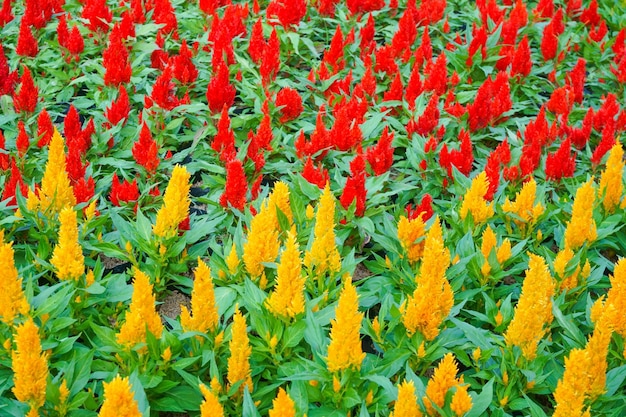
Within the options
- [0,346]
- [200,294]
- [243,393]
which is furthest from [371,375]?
[0,346]

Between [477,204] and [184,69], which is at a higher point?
[184,69]

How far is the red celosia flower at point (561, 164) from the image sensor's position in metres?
4.46

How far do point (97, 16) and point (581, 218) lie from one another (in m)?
4.09

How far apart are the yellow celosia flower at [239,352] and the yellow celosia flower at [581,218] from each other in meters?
1.89

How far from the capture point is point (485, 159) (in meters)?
4.98

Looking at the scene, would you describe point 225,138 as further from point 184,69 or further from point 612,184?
point 612,184

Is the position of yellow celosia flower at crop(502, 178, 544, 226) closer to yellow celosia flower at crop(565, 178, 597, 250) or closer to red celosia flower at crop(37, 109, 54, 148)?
yellow celosia flower at crop(565, 178, 597, 250)

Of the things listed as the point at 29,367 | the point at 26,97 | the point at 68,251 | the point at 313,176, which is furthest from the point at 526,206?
the point at 26,97

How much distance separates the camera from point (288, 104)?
494 cm

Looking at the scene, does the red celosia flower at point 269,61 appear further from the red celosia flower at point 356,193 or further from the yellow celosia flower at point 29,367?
the yellow celosia flower at point 29,367

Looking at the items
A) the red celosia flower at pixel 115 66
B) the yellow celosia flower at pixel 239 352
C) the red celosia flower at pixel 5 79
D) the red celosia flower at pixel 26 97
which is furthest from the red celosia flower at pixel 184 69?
the yellow celosia flower at pixel 239 352

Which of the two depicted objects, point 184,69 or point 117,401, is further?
point 184,69

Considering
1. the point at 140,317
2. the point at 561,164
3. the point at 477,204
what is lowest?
the point at 561,164

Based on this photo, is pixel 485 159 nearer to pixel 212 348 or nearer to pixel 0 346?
pixel 212 348
